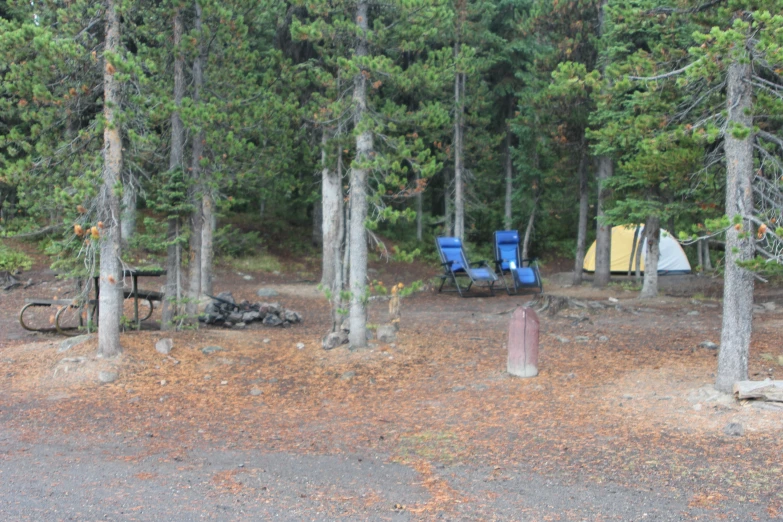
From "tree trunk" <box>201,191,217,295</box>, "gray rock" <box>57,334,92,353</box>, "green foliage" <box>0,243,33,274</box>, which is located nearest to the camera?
"gray rock" <box>57,334,92,353</box>

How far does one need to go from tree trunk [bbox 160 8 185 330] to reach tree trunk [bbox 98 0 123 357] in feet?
4.94

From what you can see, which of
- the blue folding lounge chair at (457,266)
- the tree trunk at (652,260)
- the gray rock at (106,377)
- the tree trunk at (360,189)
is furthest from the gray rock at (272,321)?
the tree trunk at (652,260)

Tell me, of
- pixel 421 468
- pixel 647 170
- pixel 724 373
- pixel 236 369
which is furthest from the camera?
pixel 236 369

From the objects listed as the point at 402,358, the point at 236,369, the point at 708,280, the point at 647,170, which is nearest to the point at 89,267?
the point at 236,369

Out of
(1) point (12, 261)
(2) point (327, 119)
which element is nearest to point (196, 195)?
(2) point (327, 119)

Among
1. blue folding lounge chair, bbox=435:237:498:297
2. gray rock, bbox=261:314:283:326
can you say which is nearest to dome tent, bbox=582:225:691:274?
blue folding lounge chair, bbox=435:237:498:297

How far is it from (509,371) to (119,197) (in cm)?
483

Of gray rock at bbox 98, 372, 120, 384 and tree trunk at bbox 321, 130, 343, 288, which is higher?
tree trunk at bbox 321, 130, 343, 288

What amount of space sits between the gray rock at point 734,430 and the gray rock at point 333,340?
16.2 ft

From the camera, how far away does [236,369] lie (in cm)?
840

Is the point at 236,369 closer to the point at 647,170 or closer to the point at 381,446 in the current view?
the point at 381,446

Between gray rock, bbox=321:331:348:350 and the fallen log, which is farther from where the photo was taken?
gray rock, bbox=321:331:348:350

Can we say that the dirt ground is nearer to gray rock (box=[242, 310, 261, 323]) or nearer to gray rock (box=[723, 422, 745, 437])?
gray rock (box=[723, 422, 745, 437])

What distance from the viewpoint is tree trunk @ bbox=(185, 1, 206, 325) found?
9758mm
